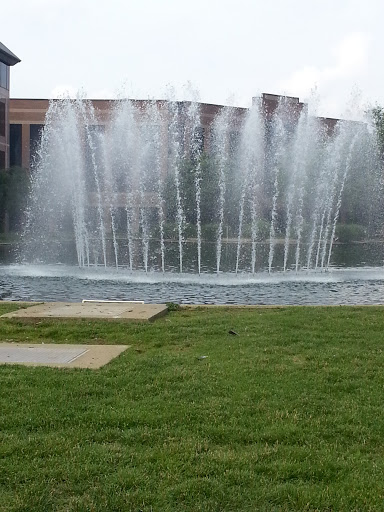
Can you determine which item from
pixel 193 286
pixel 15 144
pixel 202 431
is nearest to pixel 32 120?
pixel 15 144

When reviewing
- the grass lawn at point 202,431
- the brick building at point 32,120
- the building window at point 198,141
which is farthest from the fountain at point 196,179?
the grass lawn at point 202,431

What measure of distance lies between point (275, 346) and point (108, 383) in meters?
2.36

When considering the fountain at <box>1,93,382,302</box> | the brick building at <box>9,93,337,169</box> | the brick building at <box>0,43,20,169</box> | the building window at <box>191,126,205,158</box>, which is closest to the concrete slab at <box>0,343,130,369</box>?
the fountain at <box>1,93,382,302</box>

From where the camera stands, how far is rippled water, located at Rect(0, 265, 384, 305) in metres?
13.9

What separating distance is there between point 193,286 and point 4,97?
41.1 m

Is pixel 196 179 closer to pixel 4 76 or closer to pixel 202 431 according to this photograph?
pixel 4 76

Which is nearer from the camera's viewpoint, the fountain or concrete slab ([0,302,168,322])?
concrete slab ([0,302,168,322])

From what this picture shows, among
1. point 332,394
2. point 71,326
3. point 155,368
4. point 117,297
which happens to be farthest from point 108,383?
point 117,297

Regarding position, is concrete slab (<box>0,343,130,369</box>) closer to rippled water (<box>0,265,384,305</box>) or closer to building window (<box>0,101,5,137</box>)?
rippled water (<box>0,265,384,305</box>)

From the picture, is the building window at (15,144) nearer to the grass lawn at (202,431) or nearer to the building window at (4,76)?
the building window at (4,76)

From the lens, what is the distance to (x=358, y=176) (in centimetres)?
5475

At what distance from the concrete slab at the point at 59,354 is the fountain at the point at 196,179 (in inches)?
833

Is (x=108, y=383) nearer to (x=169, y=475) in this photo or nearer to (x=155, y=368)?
(x=155, y=368)

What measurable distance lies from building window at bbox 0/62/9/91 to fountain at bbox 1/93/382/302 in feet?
17.6
